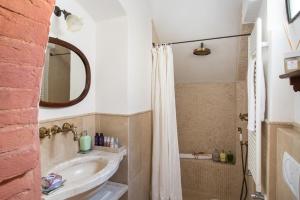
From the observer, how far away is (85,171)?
1.49 m

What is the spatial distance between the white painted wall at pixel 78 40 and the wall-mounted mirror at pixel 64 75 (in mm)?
57

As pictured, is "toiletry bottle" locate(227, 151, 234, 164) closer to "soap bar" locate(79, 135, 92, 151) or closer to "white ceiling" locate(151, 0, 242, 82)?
"white ceiling" locate(151, 0, 242, 82)

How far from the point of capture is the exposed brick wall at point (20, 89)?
51 cm

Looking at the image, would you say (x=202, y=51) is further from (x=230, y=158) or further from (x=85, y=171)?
(x=85, y=171)

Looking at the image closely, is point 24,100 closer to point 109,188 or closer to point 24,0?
point 24,0

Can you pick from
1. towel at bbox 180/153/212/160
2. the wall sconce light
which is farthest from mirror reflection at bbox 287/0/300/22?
towel at bbox 180/153/212/160

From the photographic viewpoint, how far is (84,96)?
169 cm

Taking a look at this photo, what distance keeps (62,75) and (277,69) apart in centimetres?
164

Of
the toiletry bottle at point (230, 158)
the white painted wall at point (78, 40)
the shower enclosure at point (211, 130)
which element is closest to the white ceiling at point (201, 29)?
the shower enclosure at point (211, 130)

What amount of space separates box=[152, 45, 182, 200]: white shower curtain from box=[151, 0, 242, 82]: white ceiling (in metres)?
0.42

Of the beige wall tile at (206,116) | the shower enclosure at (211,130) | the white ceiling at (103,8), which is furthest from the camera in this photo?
the beige wall tile at (206,116)

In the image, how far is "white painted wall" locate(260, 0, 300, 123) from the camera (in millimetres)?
1152

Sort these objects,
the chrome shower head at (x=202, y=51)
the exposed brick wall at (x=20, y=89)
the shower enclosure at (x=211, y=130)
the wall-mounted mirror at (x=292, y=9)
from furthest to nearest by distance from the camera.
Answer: the shower enclosure at (x=211, y=130) → the chrome shower head at (x=202, y=51) → the wall-mounted mirror at (x=292, y=9) → the exposed brick wall at (x=20, y=89)

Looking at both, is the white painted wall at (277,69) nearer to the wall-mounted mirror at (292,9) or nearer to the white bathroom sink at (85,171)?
the wall-mounted mirror at (292,9)
